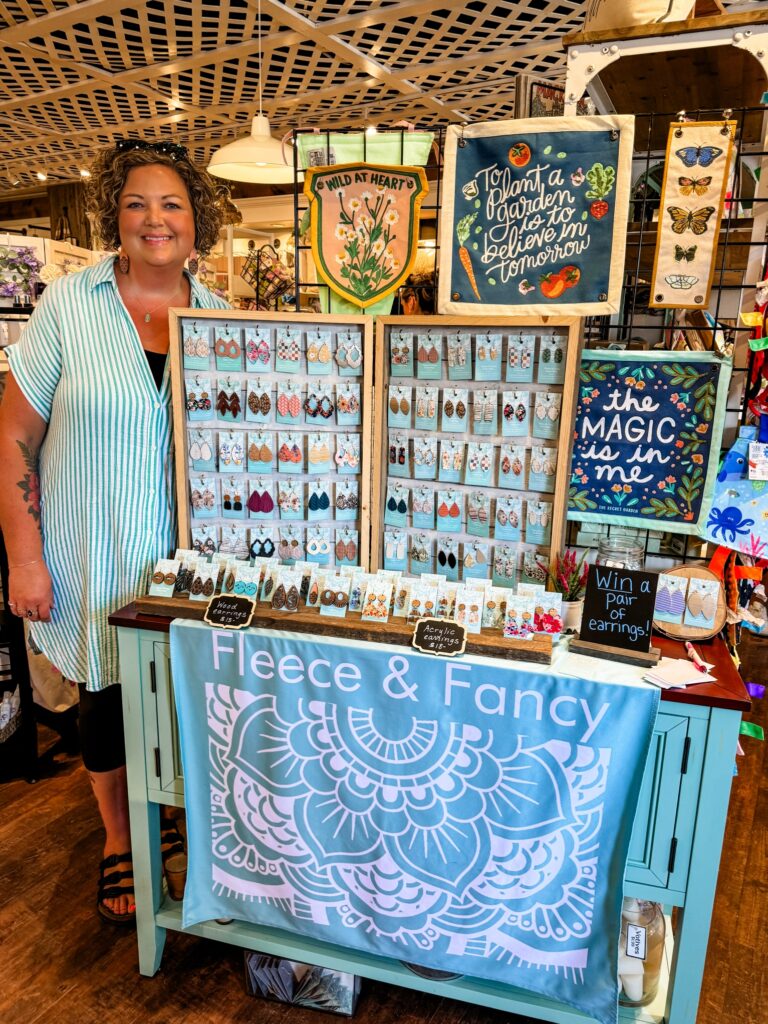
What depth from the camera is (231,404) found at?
1.96 metres

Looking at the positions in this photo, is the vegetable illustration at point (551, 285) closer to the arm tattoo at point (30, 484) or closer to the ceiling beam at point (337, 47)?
the arm tattoo at point (30, 484)

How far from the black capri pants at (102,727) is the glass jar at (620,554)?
1.41 metres

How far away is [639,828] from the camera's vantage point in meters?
1.53

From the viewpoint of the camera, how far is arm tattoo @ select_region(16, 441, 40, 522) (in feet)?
6.65

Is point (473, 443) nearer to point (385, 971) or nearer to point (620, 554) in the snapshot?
point (620, 554)

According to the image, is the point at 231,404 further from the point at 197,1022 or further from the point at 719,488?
the point at 197,1022

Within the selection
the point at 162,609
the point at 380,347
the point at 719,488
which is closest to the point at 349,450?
the point at 380,347

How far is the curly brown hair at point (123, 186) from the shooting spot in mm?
1961

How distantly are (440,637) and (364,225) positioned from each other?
3.53 ft

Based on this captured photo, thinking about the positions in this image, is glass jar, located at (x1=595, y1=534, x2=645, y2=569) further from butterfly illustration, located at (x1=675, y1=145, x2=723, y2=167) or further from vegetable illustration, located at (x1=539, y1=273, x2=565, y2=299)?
butterfly illustration, located at (x1=675, y1=145, x2=723, y2=167)

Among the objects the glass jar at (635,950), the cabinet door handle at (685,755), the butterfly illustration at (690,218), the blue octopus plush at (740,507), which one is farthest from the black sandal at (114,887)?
the butterfly illustration at (690,218)

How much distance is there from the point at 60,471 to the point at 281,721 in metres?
0.94

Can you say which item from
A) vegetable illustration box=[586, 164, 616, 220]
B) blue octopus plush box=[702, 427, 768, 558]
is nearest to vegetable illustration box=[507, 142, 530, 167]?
vegetable illustration box=[586, 164, 616, 220]

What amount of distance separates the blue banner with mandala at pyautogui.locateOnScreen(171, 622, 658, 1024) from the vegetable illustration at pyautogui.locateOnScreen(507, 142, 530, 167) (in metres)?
1.15
